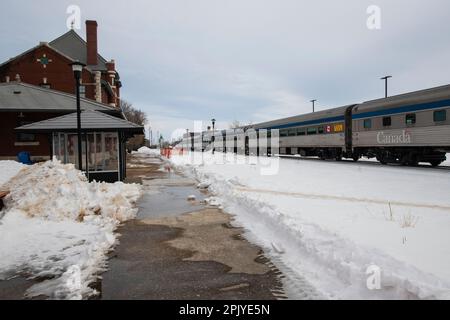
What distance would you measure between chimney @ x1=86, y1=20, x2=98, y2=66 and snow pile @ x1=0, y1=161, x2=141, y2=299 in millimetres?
34807

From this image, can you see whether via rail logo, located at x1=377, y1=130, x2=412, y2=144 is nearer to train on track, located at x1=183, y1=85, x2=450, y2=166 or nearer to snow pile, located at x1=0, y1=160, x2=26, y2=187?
train on track, located at x1=183, y1=85, x2=450, y2=166

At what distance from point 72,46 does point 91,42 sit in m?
4.57

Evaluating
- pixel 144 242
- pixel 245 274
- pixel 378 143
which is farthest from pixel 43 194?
pixel 378 143

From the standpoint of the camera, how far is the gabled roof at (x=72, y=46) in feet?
136

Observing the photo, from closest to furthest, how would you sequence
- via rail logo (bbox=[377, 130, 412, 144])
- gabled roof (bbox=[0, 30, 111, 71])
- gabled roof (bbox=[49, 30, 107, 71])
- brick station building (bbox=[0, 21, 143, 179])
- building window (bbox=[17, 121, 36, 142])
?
brick station building (bbox=[0, 21, 143, 179])
via rail logo (bbox=[377, 130, 412, 144])
building window (bbox=[17, 121, 36, 142])
gabled roof (bbox=[0, 30, 111, 71])
gabled roof (bbox=[49, 30, 107, 71])

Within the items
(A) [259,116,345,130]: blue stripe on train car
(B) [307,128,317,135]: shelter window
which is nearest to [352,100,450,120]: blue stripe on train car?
(A) [259,116,345,130]: blue stripe on train car

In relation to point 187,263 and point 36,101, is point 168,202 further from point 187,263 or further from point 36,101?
point 36,101

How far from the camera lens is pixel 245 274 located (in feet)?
15.0

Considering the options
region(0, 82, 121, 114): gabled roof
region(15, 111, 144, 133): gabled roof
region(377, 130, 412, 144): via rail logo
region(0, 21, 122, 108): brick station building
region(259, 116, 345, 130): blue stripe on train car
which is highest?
region(0, 21, 122, 108): brick station building

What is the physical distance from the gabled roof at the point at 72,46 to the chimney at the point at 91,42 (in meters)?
1.08

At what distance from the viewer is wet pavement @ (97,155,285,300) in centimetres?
404

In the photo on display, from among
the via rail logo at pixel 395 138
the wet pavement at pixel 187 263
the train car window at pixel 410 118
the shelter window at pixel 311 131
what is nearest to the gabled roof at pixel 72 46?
the shelter window at pixel 311 131
